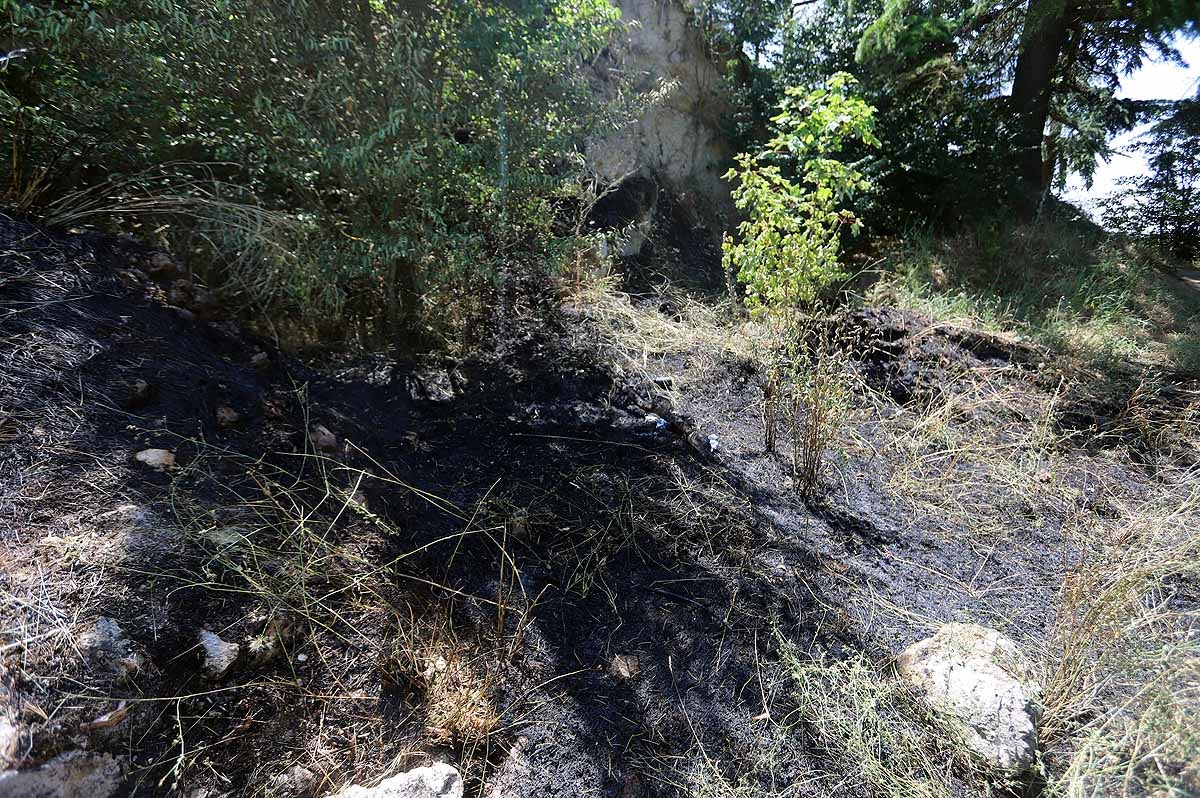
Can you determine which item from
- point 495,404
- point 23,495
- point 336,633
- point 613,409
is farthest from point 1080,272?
point 23,495

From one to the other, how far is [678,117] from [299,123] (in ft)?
19.6

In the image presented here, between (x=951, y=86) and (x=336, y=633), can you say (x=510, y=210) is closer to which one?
(x=336, y=633)

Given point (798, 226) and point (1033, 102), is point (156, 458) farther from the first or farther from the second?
point (1033, 102)

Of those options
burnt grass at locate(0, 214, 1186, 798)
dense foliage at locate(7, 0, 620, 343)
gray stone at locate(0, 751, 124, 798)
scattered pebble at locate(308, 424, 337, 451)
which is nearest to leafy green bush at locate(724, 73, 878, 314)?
burnt grass at locate(0, 214, 1186, 798)

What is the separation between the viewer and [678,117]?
7.48 metres

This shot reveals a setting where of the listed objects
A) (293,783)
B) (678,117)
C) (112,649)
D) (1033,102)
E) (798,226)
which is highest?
(1033,102)

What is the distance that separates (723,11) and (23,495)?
812 cm

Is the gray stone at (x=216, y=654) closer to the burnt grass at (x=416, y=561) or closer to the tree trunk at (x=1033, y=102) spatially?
the burnt grass at (x=416, y=561)

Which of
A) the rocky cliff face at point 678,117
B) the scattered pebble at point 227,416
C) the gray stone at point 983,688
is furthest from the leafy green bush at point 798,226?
the rocky cliff face at point 678,117

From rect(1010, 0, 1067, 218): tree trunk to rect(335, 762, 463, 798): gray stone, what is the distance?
7.65 meters

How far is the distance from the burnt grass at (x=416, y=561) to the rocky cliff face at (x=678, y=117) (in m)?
4.88

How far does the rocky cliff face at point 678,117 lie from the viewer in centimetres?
699

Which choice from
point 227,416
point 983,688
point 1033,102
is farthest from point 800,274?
point 1033,102

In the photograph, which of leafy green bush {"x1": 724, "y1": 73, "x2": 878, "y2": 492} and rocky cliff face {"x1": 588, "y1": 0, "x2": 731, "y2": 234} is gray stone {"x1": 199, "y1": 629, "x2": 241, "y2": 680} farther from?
rocky cliff face {"x1": 588, "y1": 0, "x2": 731, "y2": 234}
